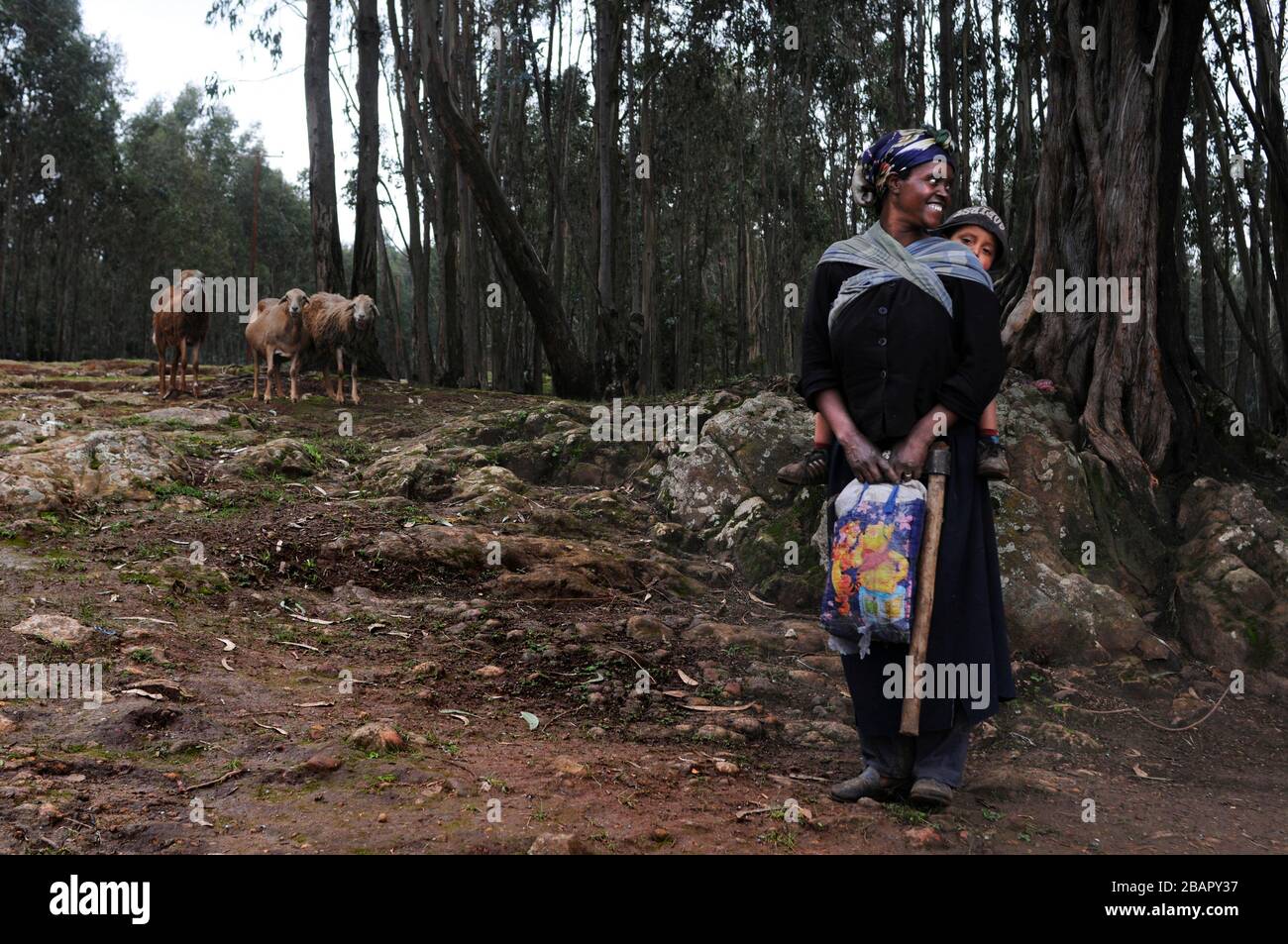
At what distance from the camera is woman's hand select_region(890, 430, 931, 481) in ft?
10.4

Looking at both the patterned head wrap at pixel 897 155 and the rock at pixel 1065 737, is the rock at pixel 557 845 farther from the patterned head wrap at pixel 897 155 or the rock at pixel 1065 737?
the rock at pixel 1065 737

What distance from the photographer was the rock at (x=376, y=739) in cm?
316

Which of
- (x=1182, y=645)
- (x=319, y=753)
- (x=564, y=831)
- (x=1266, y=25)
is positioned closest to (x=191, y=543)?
(x=319, y=753)

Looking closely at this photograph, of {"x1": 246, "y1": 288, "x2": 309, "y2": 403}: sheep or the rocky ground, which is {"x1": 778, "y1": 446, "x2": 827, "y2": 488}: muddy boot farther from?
{"x1": 246, "y1": 288, "x2": 309, "y2": 403}: sheep

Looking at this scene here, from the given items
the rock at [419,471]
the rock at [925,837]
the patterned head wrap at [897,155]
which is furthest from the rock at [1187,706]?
the rock at [419,471]

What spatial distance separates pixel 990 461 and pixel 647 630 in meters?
2.25

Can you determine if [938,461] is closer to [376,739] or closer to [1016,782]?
[1016,782]

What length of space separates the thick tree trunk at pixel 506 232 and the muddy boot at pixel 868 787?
9.42 meters

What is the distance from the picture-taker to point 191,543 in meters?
5.30

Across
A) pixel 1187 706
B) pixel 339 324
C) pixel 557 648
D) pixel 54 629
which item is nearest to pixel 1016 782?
pixel 1187 706

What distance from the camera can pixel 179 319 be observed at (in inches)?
369

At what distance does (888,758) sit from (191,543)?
3931mm

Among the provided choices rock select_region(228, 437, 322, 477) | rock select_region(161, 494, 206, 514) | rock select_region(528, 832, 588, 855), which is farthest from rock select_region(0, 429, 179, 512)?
rock select_region(528, 832, 588, 855)

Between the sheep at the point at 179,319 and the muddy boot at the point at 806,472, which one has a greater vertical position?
the sheep at the point at 179,319
